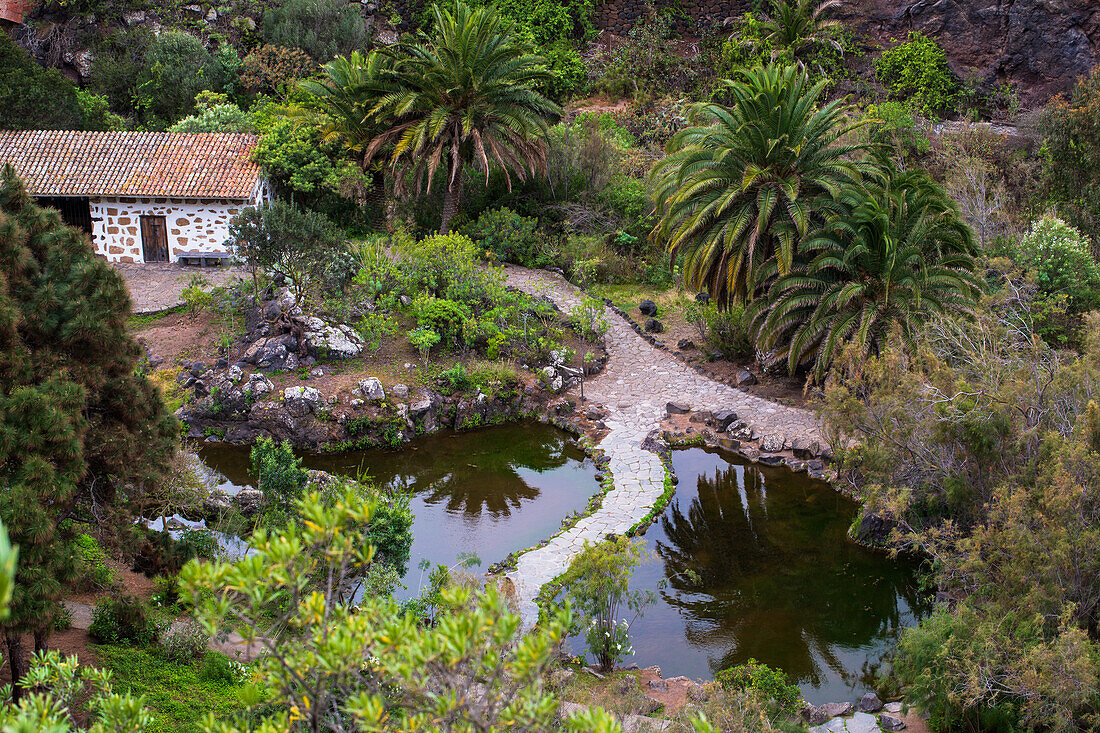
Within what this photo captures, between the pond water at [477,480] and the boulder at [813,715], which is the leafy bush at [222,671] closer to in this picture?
the pond water at [477,480]

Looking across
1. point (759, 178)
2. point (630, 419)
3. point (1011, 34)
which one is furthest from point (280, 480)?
point (1011, 34)

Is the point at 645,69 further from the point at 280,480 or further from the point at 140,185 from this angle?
the point at 280,480

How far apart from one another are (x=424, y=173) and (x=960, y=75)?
20.1 metres

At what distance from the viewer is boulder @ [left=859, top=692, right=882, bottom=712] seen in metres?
10.4

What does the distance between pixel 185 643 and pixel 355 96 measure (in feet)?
60.4

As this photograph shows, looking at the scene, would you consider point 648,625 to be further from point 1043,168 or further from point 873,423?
point 1043,168

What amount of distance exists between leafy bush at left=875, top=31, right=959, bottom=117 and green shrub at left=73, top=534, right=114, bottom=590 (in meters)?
28.9

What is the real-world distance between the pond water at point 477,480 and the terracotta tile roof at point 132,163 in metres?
9.87

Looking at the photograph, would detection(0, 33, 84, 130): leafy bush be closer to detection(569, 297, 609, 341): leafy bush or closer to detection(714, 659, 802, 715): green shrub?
detection(569, 297, 609, 341): leafy bush

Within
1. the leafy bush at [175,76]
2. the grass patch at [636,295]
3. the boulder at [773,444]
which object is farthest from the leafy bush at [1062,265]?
the leafy bush at [175,76]

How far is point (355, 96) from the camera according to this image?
25.2 m

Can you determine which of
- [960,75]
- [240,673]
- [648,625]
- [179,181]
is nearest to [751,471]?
[648,625]

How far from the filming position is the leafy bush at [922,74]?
103 feet

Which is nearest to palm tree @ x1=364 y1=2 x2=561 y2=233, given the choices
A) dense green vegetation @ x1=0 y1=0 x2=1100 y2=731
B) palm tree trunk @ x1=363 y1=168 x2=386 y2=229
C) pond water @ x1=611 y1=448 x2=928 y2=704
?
dense green vegetation @ x1=0 y1=0 x2=1100 y2=731
